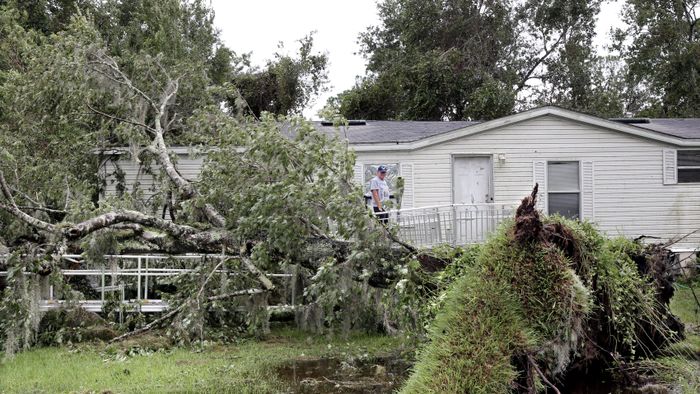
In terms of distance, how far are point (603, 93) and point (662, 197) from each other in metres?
15.9

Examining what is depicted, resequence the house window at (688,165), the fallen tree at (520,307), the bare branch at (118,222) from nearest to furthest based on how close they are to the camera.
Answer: the fallen tree at (520,307) < the bare branch at (118,222) < the house window at (688,165)

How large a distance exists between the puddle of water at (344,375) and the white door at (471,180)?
575cm

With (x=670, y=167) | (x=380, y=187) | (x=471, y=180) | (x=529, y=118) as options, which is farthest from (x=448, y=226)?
(x=670, y=167)

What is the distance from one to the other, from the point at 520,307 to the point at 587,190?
32.1ft

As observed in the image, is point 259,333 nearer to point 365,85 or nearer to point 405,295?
point 405,295

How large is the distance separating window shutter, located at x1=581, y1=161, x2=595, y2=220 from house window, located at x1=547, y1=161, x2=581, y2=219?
0.28 ft

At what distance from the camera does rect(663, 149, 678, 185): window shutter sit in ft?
46.3

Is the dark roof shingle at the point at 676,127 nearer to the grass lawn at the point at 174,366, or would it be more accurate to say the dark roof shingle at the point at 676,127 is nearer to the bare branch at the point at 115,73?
the grass lawn at the point at 174,366

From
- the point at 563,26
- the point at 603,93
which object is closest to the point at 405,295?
the point at 563,26

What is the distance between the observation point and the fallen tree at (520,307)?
478cm

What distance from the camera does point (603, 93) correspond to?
94.6 ft

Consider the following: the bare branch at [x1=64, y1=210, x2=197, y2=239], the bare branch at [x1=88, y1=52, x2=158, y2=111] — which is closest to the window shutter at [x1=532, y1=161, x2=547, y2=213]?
the bare branch at [x1=88, y1=52, x2=158, y2=111]

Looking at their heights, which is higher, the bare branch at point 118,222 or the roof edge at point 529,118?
the roof edge at point 529,118

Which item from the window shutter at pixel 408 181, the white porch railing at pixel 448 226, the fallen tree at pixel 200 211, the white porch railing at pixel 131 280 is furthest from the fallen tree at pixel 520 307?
the window shutter at pixel 408 181
